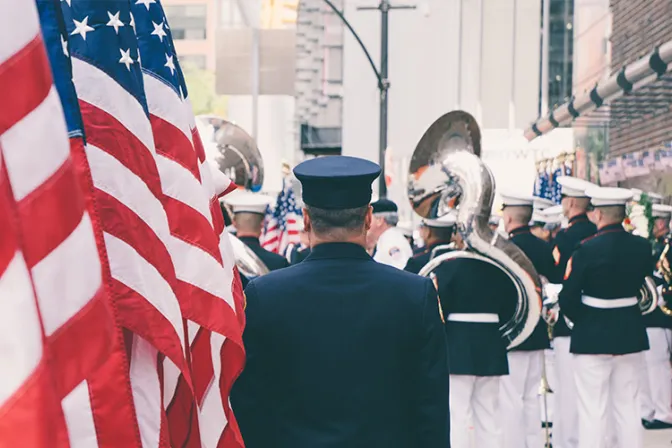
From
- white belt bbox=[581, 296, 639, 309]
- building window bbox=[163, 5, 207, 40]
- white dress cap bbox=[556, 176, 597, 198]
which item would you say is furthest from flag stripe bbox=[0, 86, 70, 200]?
building window bbox=[163, 5, 207, 40]

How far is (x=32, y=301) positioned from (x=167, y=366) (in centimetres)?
156

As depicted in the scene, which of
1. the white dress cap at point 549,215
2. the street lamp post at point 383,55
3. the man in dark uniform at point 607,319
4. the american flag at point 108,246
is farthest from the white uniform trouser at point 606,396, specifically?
the street lamp post at point 383,55

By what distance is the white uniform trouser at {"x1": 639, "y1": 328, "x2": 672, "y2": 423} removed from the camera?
1298cm

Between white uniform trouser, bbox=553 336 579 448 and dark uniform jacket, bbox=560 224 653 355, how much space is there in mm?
1265

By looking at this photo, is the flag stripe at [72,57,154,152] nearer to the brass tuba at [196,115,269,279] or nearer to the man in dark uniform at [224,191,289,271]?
the man in dark uniform at [224,191,289,271]

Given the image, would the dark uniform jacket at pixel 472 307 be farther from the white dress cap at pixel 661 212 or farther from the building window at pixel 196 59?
the building window at pixel 196 59

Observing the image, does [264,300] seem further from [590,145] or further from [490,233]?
[590,145]

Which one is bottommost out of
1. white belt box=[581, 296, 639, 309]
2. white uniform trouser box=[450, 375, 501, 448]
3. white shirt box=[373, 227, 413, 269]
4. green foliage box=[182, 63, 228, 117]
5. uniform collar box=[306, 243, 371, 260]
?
green foliage box=[182, 63, 228, 117]

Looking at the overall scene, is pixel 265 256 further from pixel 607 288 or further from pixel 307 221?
pixel 307 221

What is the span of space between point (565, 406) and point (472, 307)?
2.69m

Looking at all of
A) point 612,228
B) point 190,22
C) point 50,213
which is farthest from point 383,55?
point 190,22

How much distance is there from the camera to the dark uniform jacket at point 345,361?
12.7ft

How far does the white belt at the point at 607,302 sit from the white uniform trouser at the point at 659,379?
3.44 meters

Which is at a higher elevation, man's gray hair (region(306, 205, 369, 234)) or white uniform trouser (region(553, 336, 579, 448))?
man's gray hair (region(306, 205, 369, 234))
